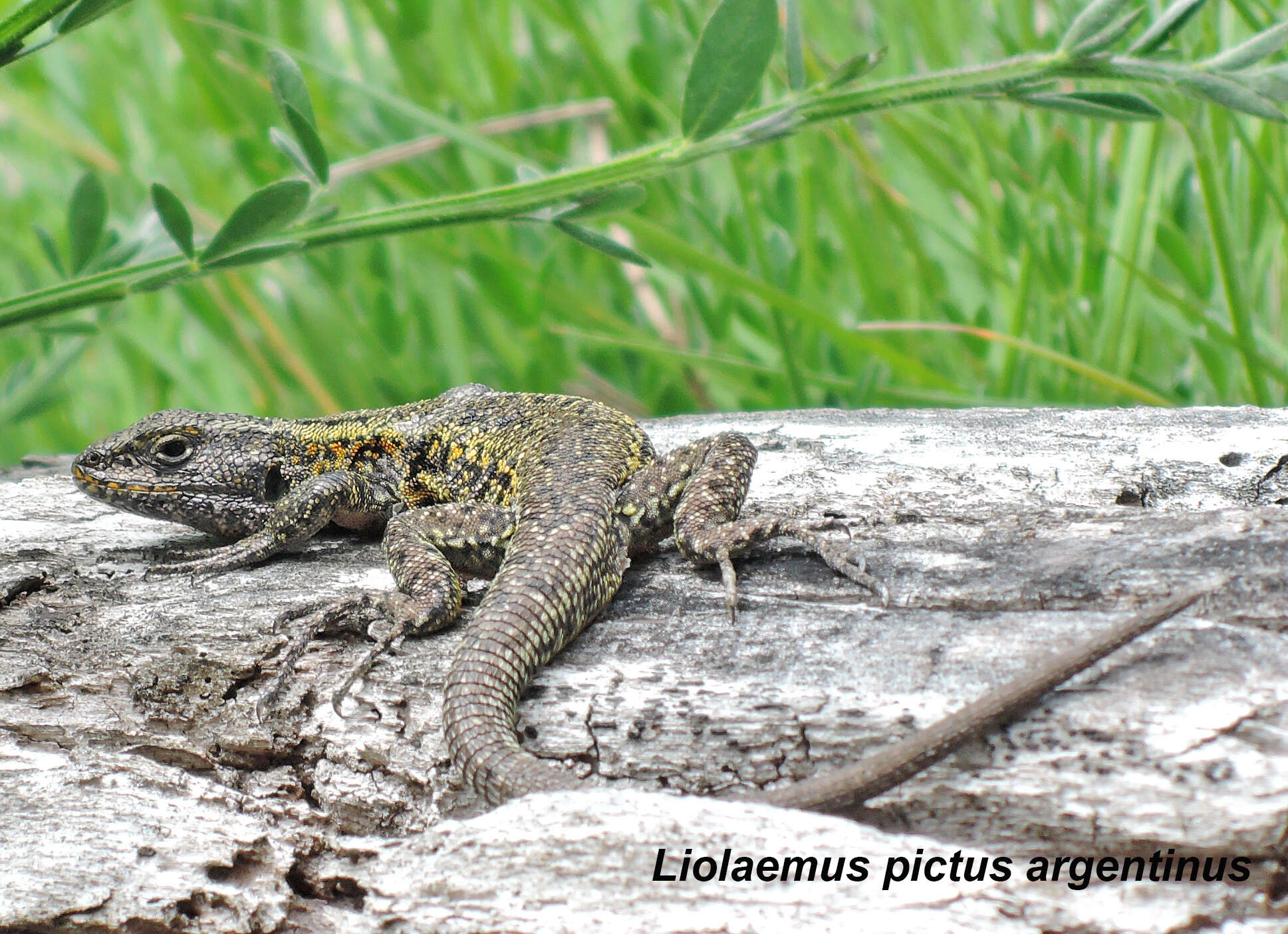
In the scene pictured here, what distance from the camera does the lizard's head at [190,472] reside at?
3953mm

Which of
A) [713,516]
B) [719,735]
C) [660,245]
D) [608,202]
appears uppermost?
[608,202]

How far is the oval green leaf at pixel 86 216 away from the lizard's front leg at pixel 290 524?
1.08m

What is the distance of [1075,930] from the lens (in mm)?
2131

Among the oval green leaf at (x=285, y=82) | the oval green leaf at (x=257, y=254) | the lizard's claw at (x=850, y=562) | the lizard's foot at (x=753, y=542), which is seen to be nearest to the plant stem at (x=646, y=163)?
the oval green leaf at (x=257, y=254)

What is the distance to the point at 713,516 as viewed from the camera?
3350mm

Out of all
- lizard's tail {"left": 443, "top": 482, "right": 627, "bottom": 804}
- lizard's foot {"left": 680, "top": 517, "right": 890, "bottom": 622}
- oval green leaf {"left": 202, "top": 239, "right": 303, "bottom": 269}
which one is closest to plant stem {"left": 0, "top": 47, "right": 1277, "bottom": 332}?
oval green leaf {"left": 202, "top": 239, "right": 303, "bottom": 269}

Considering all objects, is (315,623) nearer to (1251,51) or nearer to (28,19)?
(28,19)

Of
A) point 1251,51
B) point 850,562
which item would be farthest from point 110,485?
point 1251,51

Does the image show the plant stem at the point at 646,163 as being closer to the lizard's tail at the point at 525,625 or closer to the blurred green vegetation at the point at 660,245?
the lizard's tail at the point at 525,625

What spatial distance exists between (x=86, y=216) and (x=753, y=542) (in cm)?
244

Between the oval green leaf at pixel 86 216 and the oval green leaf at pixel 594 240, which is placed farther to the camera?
the oval green leaf at pixel 86 216

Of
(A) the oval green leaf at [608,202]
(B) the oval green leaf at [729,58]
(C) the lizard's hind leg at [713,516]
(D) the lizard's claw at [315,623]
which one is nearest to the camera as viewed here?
(B) the oval green leaf at [729,58]

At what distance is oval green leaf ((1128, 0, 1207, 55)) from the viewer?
8.70 ft

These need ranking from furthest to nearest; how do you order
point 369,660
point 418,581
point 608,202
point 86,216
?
point 86,216
point 418,581
point 369,660
point 608,202
